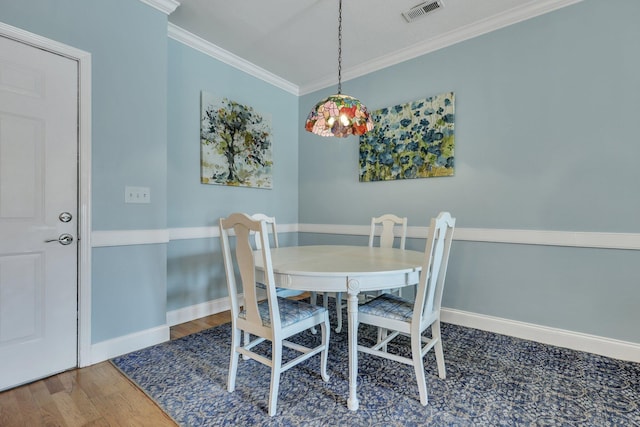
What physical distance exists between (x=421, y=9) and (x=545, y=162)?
1.57m

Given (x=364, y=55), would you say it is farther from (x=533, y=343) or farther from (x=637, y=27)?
(x=533, y=343)

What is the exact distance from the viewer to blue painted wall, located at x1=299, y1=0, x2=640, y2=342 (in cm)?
212

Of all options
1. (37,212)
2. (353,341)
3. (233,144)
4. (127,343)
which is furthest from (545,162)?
(37,212)

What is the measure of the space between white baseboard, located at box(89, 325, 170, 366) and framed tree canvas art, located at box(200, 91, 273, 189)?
139 cm

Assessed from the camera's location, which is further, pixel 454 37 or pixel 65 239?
pixel 454 37

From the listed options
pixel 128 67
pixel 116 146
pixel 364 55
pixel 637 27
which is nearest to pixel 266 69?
pixel 364 55

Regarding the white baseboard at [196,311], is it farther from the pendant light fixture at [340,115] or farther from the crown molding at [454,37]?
the crown molding at [454,37]

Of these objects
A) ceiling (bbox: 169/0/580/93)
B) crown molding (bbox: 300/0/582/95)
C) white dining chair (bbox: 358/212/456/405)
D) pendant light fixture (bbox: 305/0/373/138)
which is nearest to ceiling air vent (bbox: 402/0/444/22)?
ceiling (bbox: 169/0/580/93)

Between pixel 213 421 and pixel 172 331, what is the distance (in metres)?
1.35

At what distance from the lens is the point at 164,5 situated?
7.63 feet

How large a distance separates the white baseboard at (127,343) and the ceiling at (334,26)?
257 cm

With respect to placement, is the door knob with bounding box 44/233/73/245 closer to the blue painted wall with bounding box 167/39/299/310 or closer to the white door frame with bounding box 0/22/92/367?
the white door frame with bounding box 0/22/92/367

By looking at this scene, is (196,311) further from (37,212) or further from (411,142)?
(411,142)

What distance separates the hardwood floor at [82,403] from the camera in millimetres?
1501
